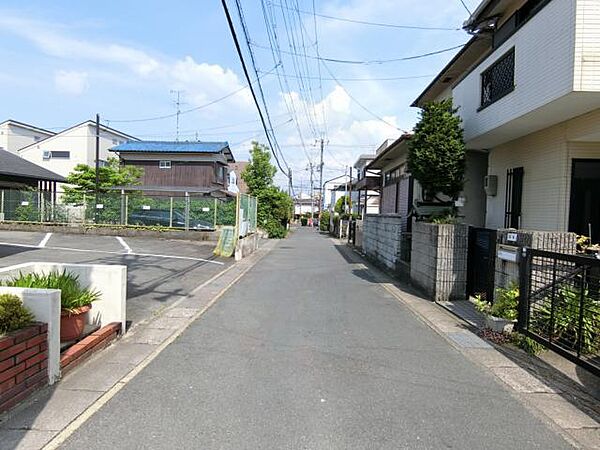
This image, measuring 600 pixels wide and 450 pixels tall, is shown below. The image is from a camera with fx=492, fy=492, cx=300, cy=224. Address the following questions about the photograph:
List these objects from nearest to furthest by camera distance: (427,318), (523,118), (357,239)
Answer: (427,318) < (523,118) < (357,239)

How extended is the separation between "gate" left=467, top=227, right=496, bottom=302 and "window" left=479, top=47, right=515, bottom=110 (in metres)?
2.81

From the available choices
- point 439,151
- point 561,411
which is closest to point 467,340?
point 561,411

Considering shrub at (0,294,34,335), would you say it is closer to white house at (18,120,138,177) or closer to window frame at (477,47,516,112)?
window frame at (477,47,516,112)

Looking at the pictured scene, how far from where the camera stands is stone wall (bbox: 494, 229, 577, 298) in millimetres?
6602

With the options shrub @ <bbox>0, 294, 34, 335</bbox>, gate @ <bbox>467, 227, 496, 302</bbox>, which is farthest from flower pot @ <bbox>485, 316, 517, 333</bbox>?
shrub @ <bbox>0, 294, 34, 335</bbox>

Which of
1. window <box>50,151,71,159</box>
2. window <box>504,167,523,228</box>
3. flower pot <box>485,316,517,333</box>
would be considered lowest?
flower pot <box>485,316,517,333</box>

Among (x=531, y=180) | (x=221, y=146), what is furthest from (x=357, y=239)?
(x=531, y=180)

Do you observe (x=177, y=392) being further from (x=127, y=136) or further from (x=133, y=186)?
(x=127, y=136)

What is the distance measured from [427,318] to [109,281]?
16.5 ft

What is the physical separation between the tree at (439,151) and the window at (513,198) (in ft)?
4.44

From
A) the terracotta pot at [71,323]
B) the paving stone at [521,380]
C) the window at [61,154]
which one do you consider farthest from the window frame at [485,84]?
the window at [61,154]

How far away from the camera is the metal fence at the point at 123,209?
77.9ft

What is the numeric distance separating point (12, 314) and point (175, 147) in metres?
35.3

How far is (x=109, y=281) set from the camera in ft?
20.5
